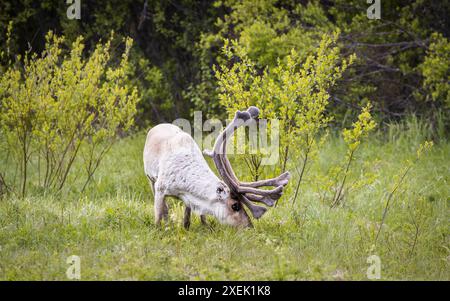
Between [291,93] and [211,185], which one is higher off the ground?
[291,93]

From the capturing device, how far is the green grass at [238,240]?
17.6 feet

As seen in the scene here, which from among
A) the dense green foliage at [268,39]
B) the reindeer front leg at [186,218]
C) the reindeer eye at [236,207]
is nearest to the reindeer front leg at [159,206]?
the reindeer front leg at [186,218]

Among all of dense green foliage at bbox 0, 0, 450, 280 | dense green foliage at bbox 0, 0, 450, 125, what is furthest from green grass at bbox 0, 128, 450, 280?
dense green foliage at bbox 0, 0, 450, 125

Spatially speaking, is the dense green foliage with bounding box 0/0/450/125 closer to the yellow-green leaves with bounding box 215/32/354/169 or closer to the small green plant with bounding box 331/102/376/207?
the yellow-green leaves with bounding box 215/32/354/169

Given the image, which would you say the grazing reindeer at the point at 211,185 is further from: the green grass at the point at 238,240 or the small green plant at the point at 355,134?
the small green plant at the point at 355,134

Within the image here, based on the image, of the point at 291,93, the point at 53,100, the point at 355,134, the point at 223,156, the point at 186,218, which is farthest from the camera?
the point at 53,100

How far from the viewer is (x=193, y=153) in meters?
6.16

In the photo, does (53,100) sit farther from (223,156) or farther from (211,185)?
(211,185)

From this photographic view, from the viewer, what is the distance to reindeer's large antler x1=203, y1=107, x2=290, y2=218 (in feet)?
19.2

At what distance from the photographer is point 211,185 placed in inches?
231

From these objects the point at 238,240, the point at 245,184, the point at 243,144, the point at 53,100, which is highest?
the point at 53,100

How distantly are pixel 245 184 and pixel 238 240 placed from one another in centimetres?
57

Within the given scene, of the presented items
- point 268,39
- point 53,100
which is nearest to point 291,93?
point 53,100
